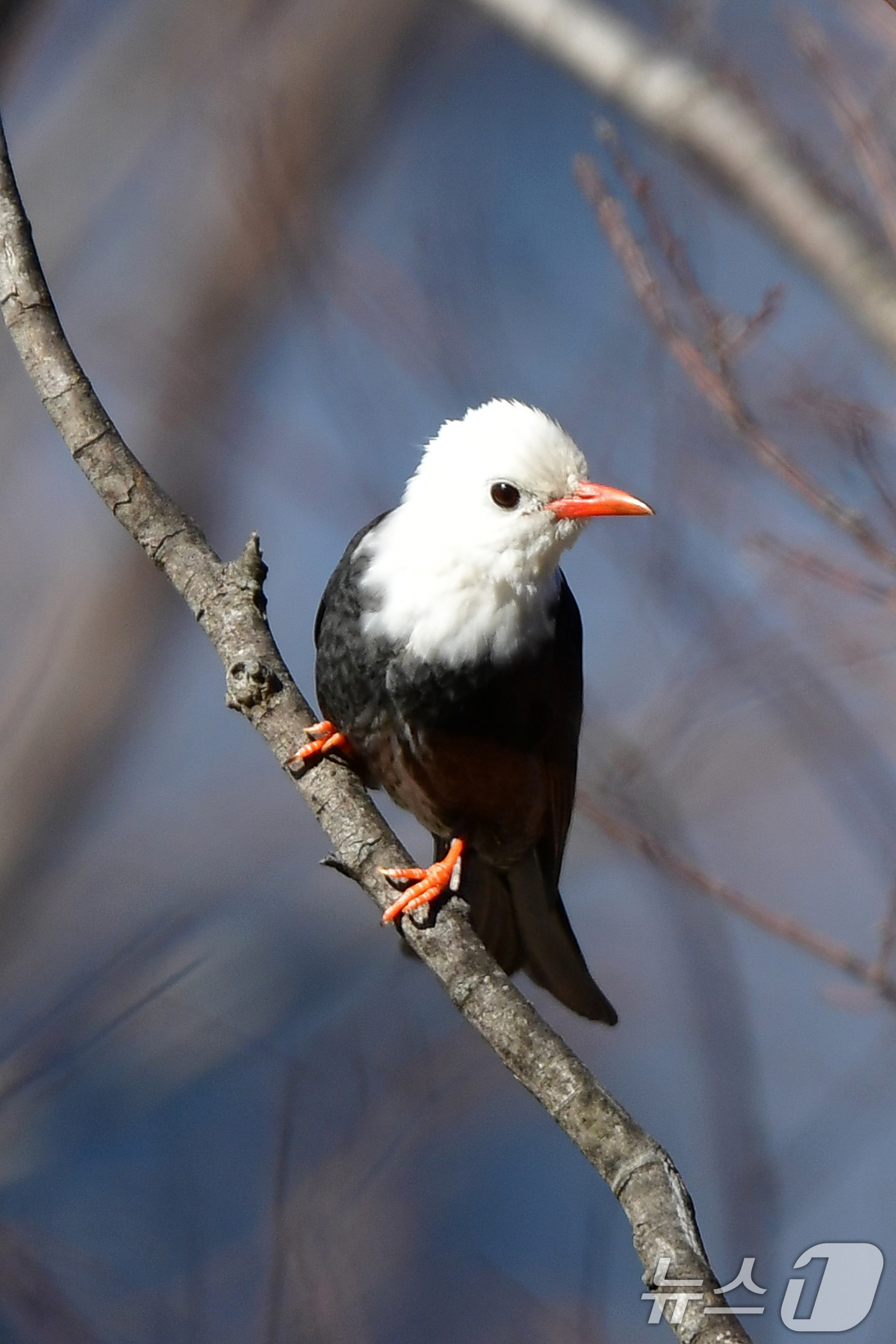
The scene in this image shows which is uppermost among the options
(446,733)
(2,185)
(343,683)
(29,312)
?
(2,185)

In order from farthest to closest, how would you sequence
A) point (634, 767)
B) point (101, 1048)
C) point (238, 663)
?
point (634, 767)
point (101, 1048)
point (238, 663)

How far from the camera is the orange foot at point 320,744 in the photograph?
2963 mm

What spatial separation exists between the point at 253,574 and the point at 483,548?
0.85 meters

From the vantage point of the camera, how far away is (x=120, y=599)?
477 cm

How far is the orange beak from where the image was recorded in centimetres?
345

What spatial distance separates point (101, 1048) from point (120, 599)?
159 cm

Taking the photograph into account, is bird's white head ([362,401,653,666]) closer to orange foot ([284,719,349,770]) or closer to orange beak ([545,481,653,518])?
orange beak ([545,481,653,518])

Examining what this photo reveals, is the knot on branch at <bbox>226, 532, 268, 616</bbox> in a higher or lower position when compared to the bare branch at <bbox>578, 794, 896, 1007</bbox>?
higher

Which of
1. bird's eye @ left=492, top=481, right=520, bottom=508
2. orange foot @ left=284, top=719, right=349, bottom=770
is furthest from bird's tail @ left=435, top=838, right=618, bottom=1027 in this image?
bird's eye @ left=492, top=481, right=520, bottom=508

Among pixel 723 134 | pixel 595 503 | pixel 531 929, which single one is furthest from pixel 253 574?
pixel 531 929

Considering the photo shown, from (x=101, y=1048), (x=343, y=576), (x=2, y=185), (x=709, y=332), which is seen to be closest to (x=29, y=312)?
(x=2, y=185)

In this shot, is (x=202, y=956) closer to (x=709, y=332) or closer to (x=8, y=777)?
(x=8, y=777)

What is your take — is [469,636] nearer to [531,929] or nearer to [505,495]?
[505,495]

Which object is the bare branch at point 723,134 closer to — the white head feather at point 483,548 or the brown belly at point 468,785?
the white head feather at point 483,548
